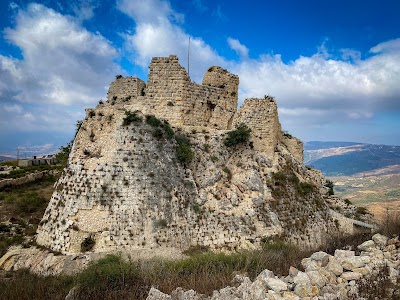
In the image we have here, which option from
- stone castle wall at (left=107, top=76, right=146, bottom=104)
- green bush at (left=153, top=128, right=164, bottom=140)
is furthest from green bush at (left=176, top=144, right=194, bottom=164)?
stone castle wall at (left=107, top=76, right=146, bottom=104)

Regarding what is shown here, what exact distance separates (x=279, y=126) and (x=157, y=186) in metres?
12.0

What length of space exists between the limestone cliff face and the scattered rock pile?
20.6 feet

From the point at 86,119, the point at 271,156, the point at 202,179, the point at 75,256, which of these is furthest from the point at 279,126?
the point at 75,256

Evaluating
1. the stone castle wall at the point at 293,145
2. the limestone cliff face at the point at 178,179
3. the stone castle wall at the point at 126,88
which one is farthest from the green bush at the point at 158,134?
the stone castle wall at the point at 293,145

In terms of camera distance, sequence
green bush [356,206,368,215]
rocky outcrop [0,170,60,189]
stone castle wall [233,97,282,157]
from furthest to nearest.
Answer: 1. rocky outcrop [0,170,60,189]
2. green bush [356,206,368,215]
3. stone castle wall [233,97,282,157]

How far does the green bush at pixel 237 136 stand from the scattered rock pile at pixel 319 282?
10.2 m

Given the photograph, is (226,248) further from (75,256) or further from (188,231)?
(75,256)

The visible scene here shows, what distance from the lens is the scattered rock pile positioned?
8008 mm

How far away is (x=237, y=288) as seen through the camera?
8.84 metres

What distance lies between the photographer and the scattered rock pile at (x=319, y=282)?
8008 mm

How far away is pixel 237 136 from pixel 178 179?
497cm

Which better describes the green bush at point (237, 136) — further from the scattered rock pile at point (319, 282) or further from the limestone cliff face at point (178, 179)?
the scattered rock pile at point (319, 282)

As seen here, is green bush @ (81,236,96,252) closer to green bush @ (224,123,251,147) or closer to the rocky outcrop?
green bush @ (224,123,251,147)

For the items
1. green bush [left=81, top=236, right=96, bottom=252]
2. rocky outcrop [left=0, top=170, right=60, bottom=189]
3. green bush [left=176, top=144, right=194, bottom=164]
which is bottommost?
green bush [left=81, top=236, right=96, bottom=252]
